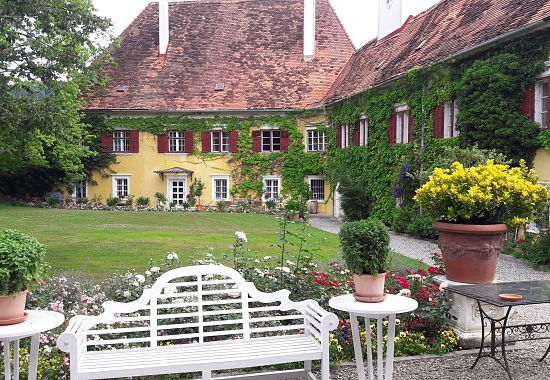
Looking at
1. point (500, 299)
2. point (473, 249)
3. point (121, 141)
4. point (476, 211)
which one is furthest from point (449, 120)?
point (121, 141)

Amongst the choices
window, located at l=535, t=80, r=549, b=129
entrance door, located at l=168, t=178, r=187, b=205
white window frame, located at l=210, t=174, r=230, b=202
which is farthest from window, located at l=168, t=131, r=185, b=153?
window, located at l=535, t=80, r=549, b=129

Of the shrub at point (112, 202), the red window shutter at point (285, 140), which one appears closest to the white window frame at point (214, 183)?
the red window shutter at point (285, 140)

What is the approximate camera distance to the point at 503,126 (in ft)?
42.7

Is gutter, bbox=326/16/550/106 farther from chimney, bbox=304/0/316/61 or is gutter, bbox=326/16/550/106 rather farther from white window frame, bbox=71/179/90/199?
white window frame, bbox=71/179/90/199

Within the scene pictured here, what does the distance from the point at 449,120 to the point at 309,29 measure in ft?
47.2

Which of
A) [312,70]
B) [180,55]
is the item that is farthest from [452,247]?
[180,55]

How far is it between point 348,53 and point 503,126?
17.6 meters

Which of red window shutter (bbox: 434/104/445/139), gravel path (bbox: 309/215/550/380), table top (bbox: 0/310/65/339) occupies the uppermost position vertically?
red window shutter (bbox: 434/104/445/139)

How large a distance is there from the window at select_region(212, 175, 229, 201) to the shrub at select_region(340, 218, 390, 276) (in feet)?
78.7

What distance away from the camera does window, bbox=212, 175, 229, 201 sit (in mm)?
27875

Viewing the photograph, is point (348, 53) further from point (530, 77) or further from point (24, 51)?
point (24, 51)

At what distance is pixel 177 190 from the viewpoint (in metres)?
28.1

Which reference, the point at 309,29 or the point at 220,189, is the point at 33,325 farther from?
the point at 309,29

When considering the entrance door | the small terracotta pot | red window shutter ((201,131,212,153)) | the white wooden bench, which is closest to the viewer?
the small terracotta pot
